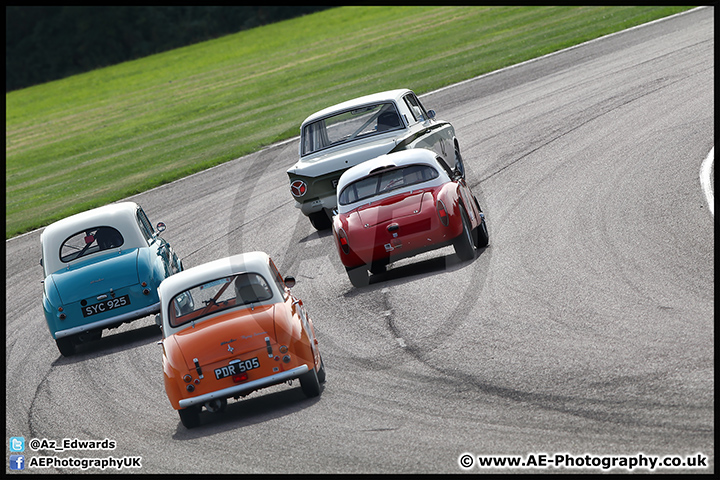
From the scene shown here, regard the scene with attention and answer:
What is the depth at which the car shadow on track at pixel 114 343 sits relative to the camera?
1216cm

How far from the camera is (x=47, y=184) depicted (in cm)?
3016

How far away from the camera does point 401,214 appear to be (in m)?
11.9

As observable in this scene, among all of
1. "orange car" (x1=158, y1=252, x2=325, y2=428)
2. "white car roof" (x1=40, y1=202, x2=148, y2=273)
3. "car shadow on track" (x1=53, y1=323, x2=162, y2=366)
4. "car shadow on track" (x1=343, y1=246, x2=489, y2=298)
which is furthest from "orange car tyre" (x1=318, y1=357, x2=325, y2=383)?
"white car roof" (x1=40, y1=202, x2=148, y2=273)

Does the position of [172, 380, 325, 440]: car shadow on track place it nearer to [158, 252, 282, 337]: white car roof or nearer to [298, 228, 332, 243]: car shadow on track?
[158, 252, 282, 337]: white car roof

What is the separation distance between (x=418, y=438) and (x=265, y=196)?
13.7m

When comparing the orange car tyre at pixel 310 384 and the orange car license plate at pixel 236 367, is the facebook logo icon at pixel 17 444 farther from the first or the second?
the orange car tyre at pixel 310 384

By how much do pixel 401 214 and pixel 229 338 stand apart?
385 centimetres

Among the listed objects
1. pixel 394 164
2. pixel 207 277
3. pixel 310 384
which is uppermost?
pixel 207 277

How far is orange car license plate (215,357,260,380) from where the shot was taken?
8.61 metres

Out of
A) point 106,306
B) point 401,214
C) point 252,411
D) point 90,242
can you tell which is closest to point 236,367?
point 252,411

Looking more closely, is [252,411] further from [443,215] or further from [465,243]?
[465,243]


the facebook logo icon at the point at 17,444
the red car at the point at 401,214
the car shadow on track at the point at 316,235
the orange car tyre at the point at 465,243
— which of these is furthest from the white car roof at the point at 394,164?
the facebook logo icon at the point at 17,444

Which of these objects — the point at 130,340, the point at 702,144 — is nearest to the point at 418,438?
the point at 130,340
